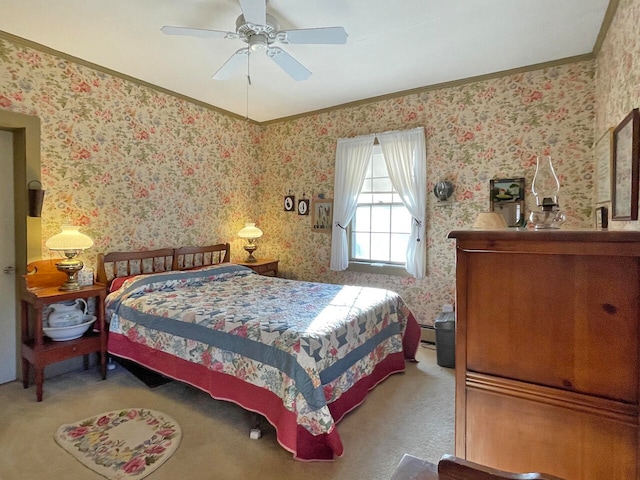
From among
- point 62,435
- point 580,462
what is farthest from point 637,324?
point 62,435

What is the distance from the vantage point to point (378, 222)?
440cm

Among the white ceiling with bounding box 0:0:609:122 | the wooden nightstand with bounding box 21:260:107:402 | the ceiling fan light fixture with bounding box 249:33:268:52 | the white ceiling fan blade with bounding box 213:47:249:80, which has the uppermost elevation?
the white ceiling with bounding box 0:0:609:122

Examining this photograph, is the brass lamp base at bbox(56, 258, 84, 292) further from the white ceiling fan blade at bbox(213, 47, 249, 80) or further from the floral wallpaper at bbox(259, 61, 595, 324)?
the floral wallpaper at bbox(259, 61, 595, 324)

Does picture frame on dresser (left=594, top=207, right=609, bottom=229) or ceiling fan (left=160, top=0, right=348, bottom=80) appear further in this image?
picture frame on dresser (left=594, top=207, right=609, bottom=229)

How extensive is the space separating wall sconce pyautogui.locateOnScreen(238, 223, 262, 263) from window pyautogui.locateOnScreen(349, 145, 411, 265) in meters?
1.31

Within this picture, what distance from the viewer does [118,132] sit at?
3.55m

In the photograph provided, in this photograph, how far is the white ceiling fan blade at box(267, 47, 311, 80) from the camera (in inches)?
99.1

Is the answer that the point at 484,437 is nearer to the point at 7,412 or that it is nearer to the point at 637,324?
the point at 637,324

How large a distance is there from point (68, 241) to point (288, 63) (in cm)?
235

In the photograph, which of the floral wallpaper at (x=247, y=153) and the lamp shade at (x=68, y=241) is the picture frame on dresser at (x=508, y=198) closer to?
the floral wallpaper at (x=247, y=153)

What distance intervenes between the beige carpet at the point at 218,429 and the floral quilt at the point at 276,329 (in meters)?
0.27

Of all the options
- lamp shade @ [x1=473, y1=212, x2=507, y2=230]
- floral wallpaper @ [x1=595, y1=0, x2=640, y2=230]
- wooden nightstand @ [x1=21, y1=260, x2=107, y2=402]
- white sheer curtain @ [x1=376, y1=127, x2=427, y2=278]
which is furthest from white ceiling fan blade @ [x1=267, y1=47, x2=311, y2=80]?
wooden nightstand @ [x1=21, y1=260, x2=107, y2=402]

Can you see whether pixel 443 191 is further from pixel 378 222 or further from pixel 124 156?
pixel 124 156

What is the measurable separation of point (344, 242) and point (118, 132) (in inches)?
112
